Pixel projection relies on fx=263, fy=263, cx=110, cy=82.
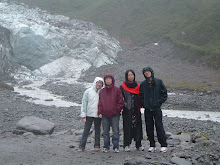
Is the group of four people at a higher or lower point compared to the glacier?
lower

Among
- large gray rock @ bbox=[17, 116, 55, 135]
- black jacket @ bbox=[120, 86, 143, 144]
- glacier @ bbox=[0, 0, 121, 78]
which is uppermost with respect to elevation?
glacier @ bbox=[0, 0, 121, 78]

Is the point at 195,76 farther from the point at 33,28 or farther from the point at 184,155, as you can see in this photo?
the point at 184,155

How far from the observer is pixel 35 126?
9.91m

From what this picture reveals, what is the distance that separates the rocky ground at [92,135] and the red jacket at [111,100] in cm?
112

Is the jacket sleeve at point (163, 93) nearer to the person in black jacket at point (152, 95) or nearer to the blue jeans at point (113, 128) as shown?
the person in black jacket at point (152, 95)

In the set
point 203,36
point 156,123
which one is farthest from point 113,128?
point 203,36

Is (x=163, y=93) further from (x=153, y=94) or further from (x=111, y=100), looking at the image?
(x=111, y=100)

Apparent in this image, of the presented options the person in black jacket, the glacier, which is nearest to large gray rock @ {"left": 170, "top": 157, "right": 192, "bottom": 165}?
the person in black jacket

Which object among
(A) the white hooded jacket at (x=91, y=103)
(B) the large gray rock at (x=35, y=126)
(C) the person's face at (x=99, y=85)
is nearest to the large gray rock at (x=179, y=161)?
(A) the white hooded jacket at (x=91, y=103)

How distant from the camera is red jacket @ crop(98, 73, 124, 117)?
6.85 m

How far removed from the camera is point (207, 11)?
166 ft

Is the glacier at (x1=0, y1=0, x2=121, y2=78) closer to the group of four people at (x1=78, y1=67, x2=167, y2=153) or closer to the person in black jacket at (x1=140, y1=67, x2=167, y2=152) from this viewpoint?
the group of four people at (x1=78, y1=67, x2=167, y2=153)

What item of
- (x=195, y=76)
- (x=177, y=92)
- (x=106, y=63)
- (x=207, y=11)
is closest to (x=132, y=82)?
(x=177, y=92)

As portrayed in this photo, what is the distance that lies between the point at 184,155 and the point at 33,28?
3373 centimetres
